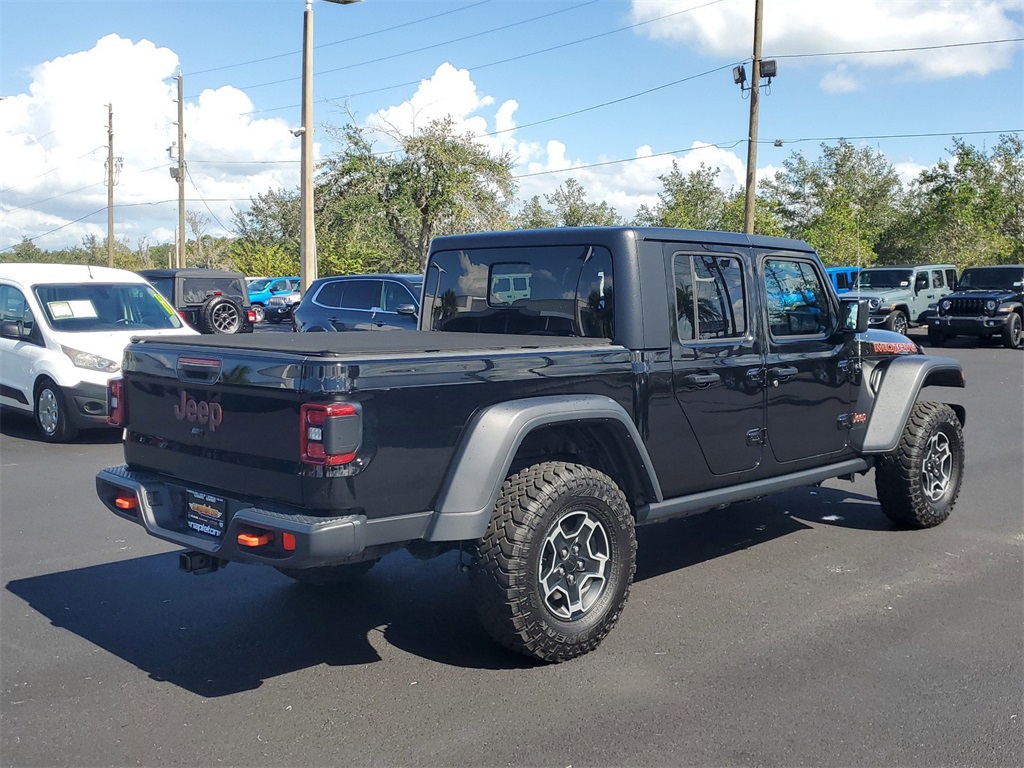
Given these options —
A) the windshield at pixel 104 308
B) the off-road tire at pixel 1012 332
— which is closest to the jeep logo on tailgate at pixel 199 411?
the windshield at pixel 104 308

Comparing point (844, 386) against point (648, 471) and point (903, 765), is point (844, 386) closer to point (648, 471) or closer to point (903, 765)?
point (648, 471)

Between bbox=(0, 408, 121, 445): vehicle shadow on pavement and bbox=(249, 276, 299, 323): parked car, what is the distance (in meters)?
25.7

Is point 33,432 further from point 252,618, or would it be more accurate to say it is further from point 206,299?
point 206,299

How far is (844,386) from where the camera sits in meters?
6.15

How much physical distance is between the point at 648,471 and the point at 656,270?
1.04 meters

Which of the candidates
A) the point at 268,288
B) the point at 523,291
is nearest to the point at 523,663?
the point at 523,291

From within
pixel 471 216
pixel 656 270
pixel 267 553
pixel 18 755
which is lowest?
pixel 18 755

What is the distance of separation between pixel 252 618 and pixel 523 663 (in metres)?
1.49

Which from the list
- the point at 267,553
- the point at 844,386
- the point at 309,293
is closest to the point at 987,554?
the point at 844,386

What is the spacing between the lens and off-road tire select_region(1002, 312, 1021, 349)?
2283 cm

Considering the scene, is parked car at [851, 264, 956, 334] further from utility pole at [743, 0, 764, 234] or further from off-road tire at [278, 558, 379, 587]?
off-road tire at [278, 558, 379, 587]

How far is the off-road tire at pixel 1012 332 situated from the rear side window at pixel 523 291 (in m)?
20.4

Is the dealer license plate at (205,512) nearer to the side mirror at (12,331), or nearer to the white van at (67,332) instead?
the white van at (67,332)

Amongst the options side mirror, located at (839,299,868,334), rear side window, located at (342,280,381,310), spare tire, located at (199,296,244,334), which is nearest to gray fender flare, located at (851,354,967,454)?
Answer: side mirror, located at (839,299,868,334)
